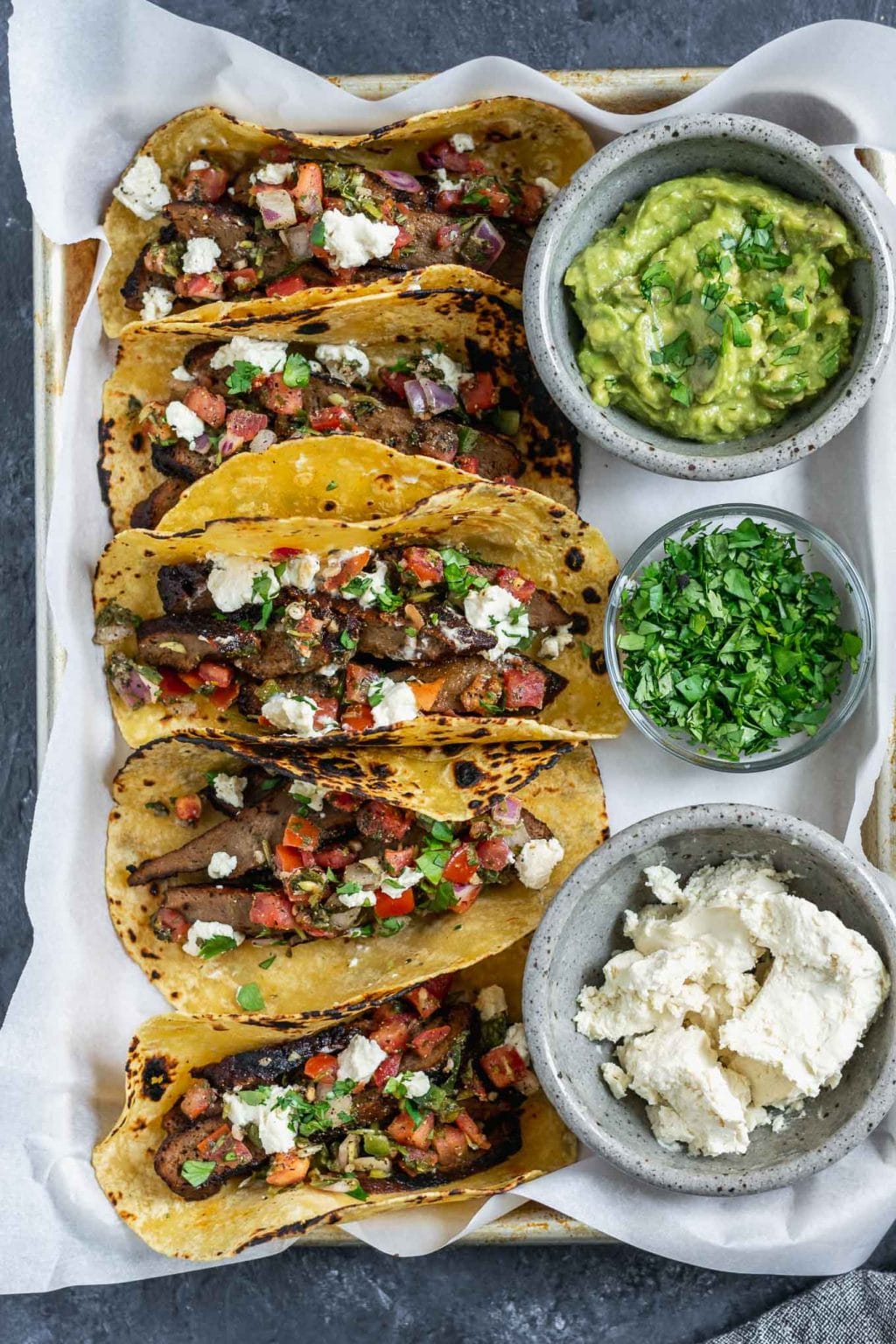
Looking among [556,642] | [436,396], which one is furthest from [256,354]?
[556,642]

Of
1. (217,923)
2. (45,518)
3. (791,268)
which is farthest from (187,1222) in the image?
(791,268)

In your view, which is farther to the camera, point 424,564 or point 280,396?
point 280,396

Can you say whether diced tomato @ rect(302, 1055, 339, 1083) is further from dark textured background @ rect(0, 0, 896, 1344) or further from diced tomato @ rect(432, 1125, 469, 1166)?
dark textured background @ rect(0, 0, 896, 1344)

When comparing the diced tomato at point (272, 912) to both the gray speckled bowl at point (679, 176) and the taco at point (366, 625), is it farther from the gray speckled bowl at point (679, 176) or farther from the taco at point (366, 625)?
the gray speckled bowl at point (679, 176)

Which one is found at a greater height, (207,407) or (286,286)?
(286,286)

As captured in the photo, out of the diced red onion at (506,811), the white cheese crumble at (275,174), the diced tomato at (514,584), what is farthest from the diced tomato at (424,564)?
the white cheese crumble at (275,174)

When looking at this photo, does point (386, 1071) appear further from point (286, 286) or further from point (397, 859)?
point (286, 286)

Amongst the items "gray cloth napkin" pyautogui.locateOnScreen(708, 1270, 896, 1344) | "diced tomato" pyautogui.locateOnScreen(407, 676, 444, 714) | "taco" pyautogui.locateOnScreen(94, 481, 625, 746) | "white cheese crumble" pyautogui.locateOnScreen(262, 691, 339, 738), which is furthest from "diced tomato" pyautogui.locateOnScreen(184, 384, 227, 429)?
"gray cloth napkin" pyautogui.locateOnScreen(708, 1270, 896, 1344)

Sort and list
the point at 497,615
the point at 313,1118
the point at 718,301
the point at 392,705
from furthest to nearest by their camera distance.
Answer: the point at 313,1118 → the point at 497,615 → the point at 392,705 → the point at 718,301
